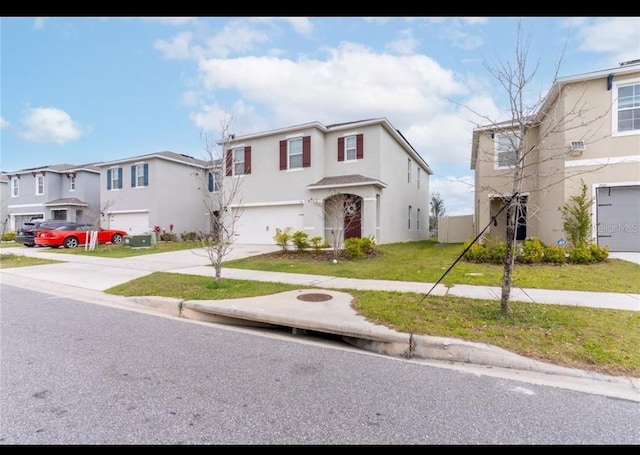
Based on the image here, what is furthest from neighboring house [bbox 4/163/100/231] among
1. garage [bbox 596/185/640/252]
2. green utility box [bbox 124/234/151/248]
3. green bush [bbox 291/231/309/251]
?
garage [bbox 596/185/640/252]

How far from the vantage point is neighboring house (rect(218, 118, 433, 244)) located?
1675cm

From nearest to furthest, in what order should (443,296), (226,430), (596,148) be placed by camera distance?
(226,430) < (443,296) < (596,148)

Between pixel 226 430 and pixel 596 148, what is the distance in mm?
14196

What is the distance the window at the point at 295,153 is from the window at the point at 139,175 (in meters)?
11.4

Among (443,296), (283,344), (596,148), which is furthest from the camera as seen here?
(596,148)

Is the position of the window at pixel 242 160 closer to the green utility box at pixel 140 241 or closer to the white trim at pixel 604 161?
the green utility box at pixel 140 241

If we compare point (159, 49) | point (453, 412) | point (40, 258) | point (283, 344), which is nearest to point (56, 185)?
point (40, 258)

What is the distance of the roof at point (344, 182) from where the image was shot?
52.7 ft

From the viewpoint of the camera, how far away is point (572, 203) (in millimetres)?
11703

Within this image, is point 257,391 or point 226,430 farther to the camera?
point 257,391

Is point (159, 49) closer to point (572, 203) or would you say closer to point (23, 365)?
point (23, 365)

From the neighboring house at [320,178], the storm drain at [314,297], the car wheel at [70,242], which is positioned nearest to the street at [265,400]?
the storm drain at [314,297]

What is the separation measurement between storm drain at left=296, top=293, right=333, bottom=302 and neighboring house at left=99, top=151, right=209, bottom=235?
19374mm

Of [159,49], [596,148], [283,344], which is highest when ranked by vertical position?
[159,49]
